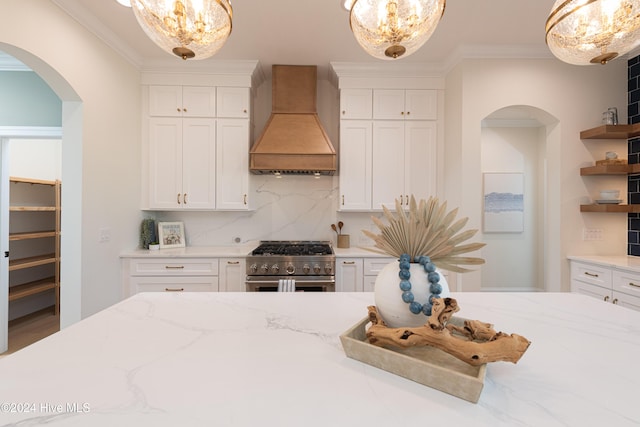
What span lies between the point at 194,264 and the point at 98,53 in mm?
1953

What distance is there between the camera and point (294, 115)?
3.02 m

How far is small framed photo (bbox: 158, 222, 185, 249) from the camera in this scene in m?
3.08

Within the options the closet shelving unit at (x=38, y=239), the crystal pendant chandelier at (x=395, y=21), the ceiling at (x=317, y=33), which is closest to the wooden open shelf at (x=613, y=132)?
the ceiling at (x=317, y=33)

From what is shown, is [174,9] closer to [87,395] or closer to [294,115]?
[87,395]

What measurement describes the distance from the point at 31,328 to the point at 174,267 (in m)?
1.94

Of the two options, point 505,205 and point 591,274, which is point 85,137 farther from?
point 505,205

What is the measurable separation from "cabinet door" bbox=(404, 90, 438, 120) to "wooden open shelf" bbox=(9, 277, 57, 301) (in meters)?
4.50

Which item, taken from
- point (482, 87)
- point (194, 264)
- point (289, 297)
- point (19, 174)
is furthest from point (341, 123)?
point (19, 174)

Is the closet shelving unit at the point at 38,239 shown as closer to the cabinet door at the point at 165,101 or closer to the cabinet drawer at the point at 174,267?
the cabinet drawer at the point at 174,267

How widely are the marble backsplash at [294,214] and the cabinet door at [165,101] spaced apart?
1.07 meters

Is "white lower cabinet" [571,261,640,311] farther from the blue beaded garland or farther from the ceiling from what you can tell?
the blue beaded garland

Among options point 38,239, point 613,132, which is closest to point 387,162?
point 613,132

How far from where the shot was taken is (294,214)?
344 centimetres

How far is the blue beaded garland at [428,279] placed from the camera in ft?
2.41
